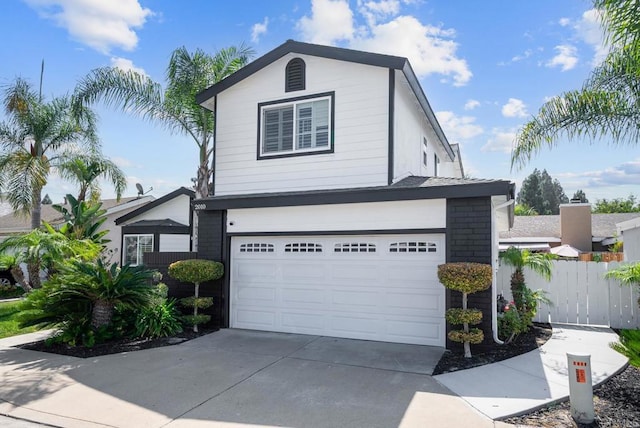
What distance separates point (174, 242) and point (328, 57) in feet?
36.7

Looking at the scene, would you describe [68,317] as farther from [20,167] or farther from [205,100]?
[20,167]

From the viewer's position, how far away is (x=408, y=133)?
10492mm

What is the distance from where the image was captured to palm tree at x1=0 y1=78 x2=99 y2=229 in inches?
578

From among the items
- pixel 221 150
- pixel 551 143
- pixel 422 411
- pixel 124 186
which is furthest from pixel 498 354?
pixel 124 186

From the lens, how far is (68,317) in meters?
8.43

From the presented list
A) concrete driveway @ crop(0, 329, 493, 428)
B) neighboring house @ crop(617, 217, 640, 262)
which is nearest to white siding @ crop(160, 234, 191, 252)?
concrete driveway @ crop(0, 329, 493, 428)

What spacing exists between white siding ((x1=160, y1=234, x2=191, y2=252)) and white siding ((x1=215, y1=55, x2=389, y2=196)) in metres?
7.72

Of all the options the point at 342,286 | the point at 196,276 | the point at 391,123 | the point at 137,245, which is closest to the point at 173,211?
the point at 137,245

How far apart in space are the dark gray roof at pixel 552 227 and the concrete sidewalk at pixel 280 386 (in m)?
22.4

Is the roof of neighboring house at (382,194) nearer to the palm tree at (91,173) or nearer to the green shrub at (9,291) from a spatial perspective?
the palm tree at (91,173)

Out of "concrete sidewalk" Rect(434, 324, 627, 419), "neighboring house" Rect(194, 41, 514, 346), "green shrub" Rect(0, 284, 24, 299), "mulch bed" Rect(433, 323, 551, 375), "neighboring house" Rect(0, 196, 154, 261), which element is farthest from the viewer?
"neighboring house" Rect(0, 196, 154, 261)

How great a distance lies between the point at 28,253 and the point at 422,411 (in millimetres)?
9931

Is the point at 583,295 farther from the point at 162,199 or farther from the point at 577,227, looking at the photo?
the point at 577,227

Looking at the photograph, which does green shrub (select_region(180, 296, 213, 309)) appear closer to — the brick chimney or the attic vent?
the attic vent
